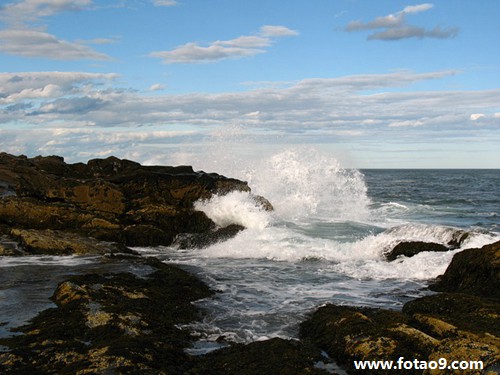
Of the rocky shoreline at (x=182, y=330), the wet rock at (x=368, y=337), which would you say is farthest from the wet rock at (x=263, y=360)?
the wet rock at (x=368, y=337)

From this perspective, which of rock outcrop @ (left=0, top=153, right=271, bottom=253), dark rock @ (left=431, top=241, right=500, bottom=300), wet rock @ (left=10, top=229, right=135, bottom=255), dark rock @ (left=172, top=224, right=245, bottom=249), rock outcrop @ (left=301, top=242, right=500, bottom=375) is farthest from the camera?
dark rock @ (left=172, top=224, right=245, bottom=249)

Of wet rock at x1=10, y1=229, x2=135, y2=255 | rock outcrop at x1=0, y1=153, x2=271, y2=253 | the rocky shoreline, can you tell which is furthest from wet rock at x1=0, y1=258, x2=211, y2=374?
rock outcrop at x1=0, y1=153, x2=271, y2=253

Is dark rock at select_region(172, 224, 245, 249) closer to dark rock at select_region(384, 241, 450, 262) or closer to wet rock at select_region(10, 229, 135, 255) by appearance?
wet rock at select_region(10, 229, 135, 255)

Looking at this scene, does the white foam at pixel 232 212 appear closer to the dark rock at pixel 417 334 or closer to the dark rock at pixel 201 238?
the dark rock at pixel 201 238

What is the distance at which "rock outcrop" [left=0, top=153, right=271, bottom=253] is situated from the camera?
1694cm

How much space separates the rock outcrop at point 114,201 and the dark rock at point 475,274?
882 centimetres

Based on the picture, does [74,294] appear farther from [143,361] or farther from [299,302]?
[299,302]

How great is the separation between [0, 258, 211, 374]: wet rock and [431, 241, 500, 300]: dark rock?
5549 millimetres

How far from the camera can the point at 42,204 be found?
17.1m

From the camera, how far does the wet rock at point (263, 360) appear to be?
5.83m

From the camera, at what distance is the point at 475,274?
10.3 metres

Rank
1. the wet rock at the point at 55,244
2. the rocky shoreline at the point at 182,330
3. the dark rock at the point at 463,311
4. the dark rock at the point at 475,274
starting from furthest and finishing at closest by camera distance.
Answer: the wet rock at the point at 55,244 → the dark rock at the point at 475,274 → the dark rock at the point at 463,311 → the rocky shoreline at the point at 182,330

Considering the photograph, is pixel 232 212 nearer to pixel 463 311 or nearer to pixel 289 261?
pixel 289 261

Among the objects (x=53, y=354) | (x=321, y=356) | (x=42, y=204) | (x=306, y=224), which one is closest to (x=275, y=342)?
(x=321, y=356)
